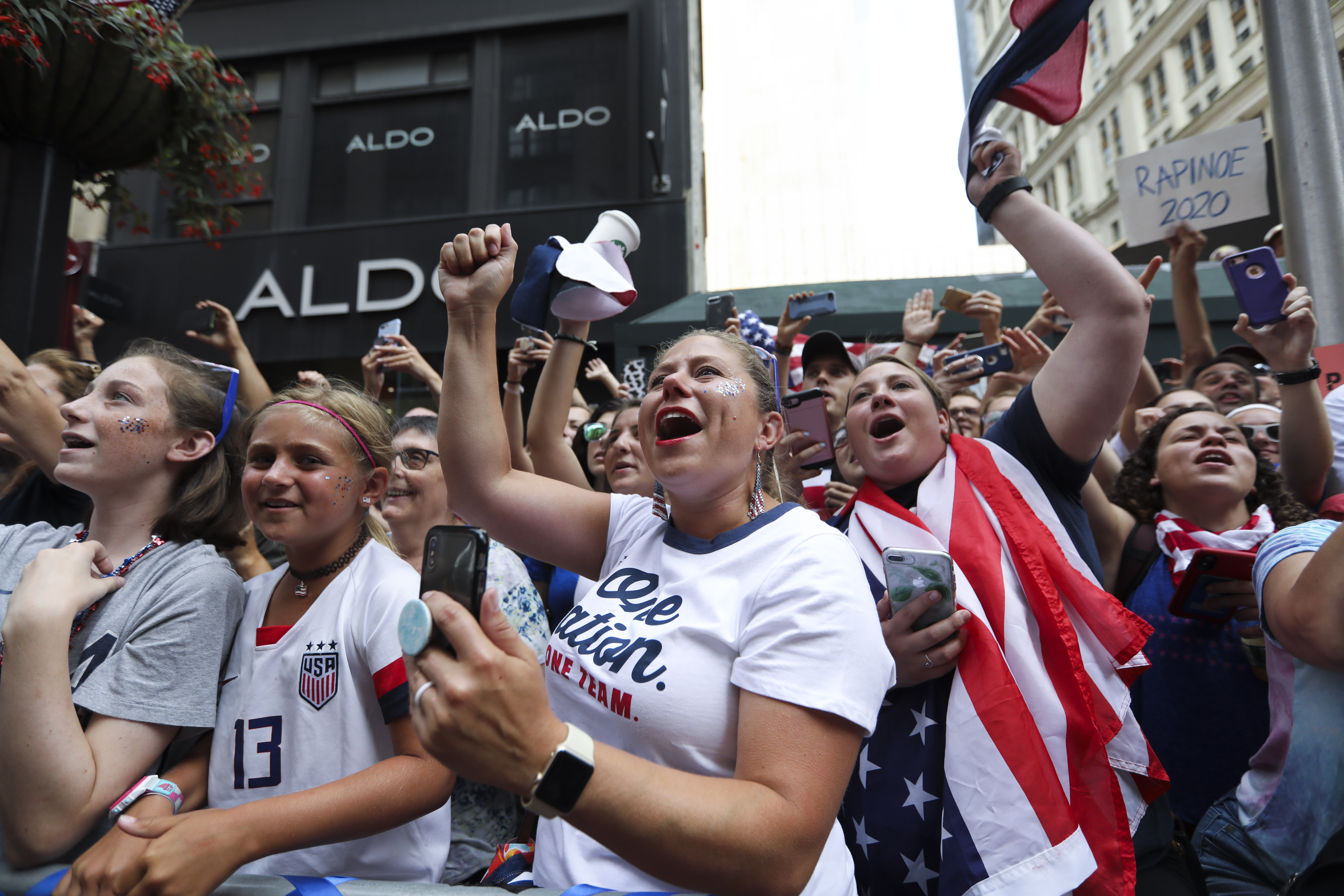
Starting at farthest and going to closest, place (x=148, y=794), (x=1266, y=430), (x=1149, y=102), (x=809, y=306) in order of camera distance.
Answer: (x=1149, y=102)
(x=809, y=306)
(x=1266, y=430)
(x=148, y=794)

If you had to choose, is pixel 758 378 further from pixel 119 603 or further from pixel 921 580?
pixel 119 603

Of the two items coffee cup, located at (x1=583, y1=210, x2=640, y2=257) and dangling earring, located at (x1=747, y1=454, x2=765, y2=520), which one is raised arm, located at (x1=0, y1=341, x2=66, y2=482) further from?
dangling earring, located at (x1=747, y1=454, x2=765, y2=520)

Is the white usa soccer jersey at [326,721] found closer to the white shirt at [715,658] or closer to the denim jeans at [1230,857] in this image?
the white shirt at [715,658]

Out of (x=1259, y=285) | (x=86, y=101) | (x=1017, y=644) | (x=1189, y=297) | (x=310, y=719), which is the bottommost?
(x=310, y=719)

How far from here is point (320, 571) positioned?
186 cm

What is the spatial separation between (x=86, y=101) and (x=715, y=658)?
3740mm

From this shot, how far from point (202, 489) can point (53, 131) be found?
2.46 metres

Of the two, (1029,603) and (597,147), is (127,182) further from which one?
(1029,603)

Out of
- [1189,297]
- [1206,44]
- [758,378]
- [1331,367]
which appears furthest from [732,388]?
[1206,44]

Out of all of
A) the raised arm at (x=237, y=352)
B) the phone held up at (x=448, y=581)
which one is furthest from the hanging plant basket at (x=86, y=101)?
the phone held up at (x=448, y=581)

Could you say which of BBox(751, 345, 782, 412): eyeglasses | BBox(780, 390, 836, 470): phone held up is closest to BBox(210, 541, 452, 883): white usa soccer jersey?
BBox(751, 345, 782, 412): eyeglasses

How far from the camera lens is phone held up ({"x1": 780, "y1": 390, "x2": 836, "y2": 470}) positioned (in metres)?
2.61

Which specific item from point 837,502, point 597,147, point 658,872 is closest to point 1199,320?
point 837,502

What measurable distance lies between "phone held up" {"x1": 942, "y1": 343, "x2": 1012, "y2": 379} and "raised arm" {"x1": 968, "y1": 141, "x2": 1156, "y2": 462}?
1390 mm
